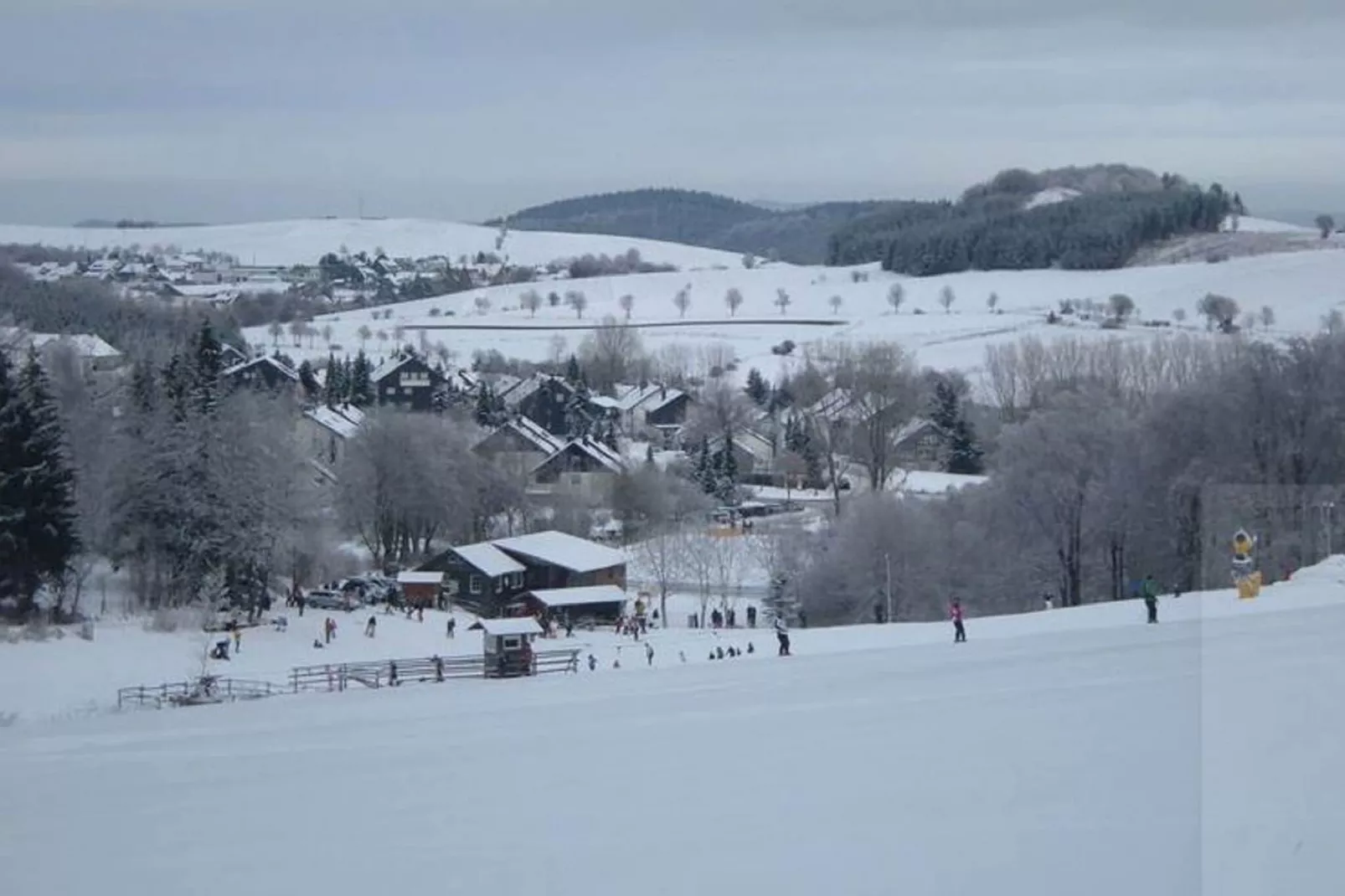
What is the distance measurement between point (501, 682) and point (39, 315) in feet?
69.9

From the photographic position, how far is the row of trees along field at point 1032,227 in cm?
2681

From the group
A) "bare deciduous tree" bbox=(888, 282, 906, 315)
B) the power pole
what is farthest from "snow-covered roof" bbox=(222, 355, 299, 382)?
the power pole

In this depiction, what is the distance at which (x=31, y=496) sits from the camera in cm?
1490

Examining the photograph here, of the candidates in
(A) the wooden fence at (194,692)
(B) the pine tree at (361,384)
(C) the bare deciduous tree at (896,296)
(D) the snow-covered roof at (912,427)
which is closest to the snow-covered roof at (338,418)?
(B) the pine tree at (361,384)

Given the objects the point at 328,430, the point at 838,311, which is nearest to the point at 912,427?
the point at 328,430

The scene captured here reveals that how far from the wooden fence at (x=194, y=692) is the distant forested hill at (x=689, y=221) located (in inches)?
1985

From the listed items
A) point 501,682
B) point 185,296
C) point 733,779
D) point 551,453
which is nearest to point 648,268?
point 185,296

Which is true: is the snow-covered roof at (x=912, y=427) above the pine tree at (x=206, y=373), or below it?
below

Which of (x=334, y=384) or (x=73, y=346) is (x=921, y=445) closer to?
(x=334, y=384)

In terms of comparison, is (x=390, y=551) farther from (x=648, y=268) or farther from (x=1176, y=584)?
(x=648, y=268)

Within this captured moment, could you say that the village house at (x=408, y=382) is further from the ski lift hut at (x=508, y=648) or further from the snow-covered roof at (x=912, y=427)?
the ski lift hut at (x=508, y=648)

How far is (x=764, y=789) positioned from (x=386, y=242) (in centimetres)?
6154

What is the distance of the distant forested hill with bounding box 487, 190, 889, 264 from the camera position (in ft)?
214

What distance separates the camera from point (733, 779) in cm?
513
